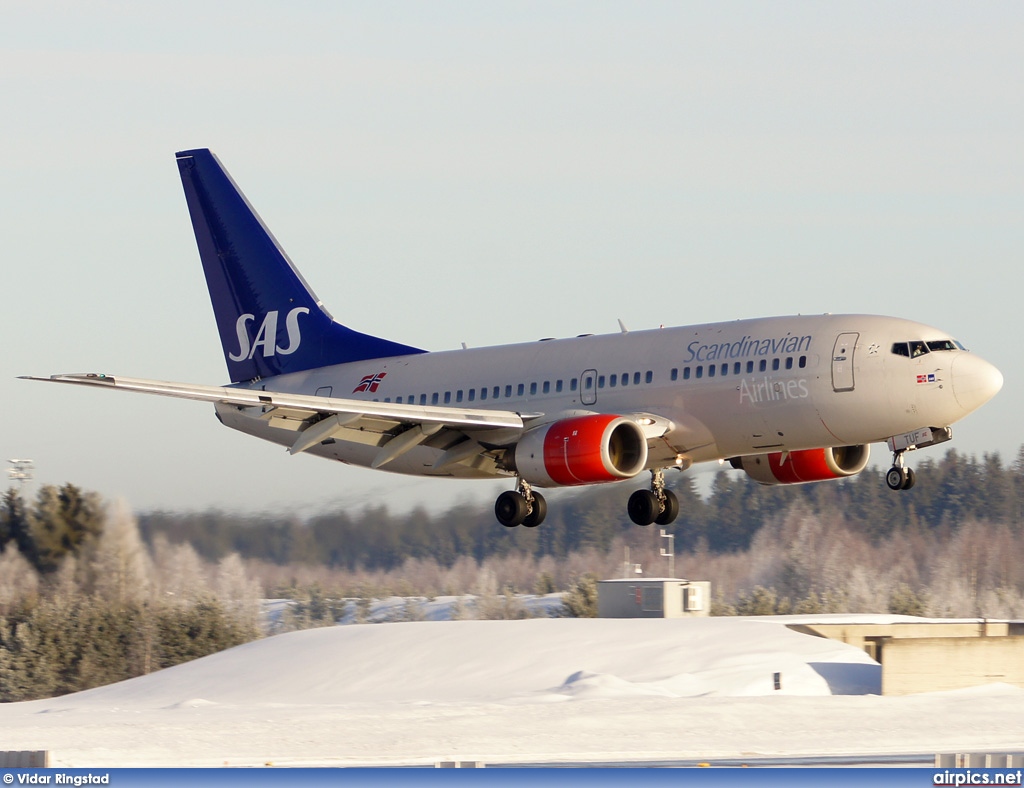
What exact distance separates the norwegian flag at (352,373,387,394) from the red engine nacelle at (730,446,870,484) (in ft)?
33.8

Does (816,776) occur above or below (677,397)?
below

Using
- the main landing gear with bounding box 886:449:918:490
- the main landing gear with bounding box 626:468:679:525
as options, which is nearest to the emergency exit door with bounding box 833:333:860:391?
the main landing gear with bounding box 886:449:918:490

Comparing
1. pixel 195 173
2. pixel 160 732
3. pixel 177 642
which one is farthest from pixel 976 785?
pixel 177 642

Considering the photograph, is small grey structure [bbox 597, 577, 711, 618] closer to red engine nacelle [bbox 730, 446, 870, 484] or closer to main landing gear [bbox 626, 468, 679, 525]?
red engine nacelle [bbox 730, 446, 870, 484]

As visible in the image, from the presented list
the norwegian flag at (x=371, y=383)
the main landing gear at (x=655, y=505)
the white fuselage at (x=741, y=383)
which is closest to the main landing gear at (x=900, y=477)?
the white fuselage at (x=741, y=383)

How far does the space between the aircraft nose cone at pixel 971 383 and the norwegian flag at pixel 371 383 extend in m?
15.8

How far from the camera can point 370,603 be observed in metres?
67.5

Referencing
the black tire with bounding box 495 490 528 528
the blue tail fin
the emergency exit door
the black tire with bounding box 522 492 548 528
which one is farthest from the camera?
the blue tail fin

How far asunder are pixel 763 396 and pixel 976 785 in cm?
1391

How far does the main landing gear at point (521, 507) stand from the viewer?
4116 cm

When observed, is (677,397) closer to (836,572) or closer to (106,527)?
(106,527)

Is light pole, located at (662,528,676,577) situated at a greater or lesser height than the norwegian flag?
lesser

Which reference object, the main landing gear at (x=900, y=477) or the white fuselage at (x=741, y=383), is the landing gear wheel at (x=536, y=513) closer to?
the white fuselage at (x=741, y=383)

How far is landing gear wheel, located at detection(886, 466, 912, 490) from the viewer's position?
37.4m
